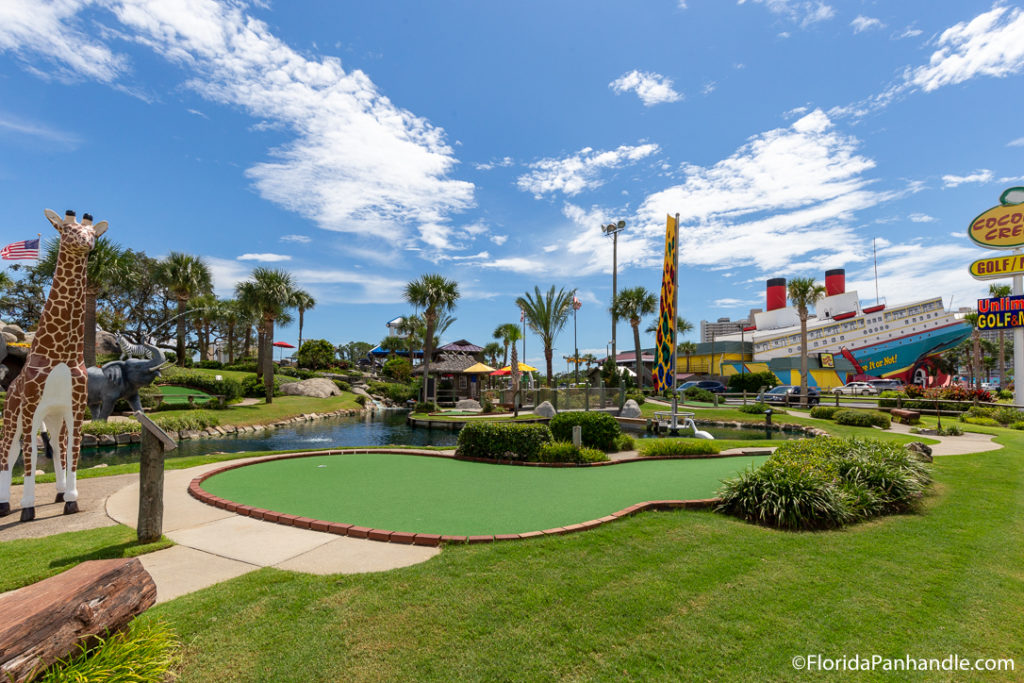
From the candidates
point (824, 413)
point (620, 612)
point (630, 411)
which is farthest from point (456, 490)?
point (824, 413)

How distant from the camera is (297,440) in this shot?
22047mm

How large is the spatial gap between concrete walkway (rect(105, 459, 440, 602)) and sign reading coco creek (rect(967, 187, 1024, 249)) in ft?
108

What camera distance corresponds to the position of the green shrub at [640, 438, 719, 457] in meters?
11.7

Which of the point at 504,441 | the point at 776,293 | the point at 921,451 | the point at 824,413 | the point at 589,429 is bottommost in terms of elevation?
the point at 824,413

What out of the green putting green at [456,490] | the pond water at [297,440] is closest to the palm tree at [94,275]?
the pond water at [297,440]

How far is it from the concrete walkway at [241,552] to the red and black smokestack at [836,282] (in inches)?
2644

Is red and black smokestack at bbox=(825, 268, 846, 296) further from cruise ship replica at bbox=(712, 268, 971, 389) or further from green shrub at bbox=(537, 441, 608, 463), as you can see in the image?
green shrub at bbox=(537, 441, 608, 463)

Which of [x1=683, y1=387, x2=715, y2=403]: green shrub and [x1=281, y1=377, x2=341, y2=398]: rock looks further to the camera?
[x1=281, y1=377, x2=341, y2=398]: rock

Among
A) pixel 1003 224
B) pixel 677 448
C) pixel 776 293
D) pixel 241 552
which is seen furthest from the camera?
pixel 776 293

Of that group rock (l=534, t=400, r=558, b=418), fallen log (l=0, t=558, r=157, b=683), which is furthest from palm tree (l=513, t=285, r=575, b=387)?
fallen log (l=0, t=558, r=157, b=683)

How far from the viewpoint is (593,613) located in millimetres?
3613

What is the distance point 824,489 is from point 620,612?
169 inches

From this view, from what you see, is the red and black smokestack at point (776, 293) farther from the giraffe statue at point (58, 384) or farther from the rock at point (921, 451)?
the giraffe statue at point (58, 384)

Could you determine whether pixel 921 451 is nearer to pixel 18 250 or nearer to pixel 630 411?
pixel 630 411
